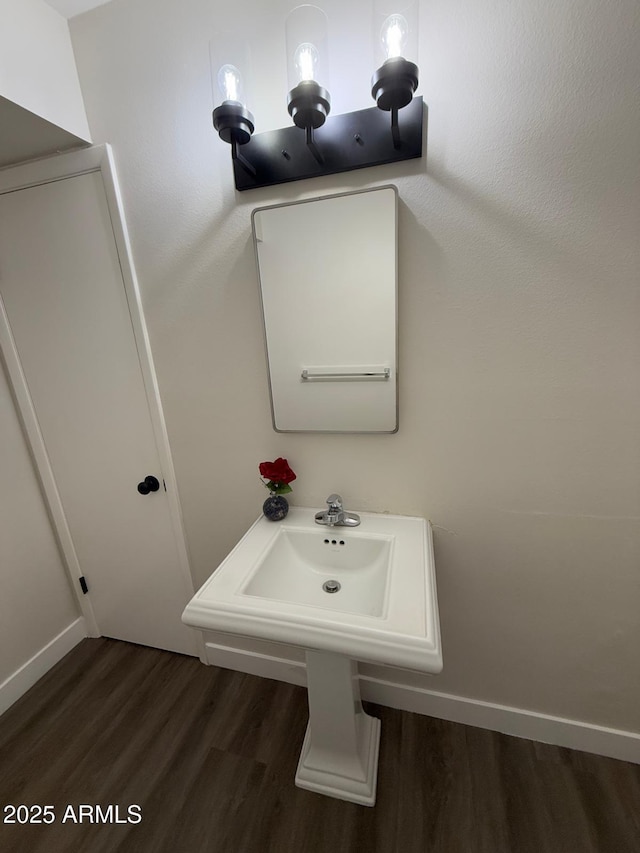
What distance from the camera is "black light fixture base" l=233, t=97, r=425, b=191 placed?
89 cm

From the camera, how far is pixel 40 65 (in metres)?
0.99

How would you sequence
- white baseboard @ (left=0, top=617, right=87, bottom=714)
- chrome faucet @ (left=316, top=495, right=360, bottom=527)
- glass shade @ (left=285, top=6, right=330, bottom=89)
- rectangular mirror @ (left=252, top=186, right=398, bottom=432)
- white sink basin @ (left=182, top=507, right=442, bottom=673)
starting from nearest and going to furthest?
white sink basin @ (left=182, top=507, right=442, bottom=673) < glass shade @ (left=285, top=6, right=330, bottom=89) < rectangular mirror @ (left=252, top=186, right=398, bottom=432) < chrome faucet @ (left=316, top=495, right=360, bottom=527) < white baseboard @ (left=0, top=617, right=87, bottom=714)

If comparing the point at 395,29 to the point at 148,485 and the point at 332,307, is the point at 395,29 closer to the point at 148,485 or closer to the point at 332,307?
the point at 332,307

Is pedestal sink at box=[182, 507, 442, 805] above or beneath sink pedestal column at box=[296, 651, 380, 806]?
above

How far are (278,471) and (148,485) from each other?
603 millimetres

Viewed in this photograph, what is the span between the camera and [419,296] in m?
1.00

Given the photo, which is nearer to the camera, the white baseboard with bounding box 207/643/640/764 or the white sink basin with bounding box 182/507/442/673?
A: the white sink basin with bounding box 182/507/442/673

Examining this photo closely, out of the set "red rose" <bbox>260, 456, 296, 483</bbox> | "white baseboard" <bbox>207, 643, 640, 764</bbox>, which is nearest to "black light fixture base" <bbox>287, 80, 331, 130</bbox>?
"red rose" <bbox>260, 456, 296, 483</bbox>

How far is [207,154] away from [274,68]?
0.93 feet

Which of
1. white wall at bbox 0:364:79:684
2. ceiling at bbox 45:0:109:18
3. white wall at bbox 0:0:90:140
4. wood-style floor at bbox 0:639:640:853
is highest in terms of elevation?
ceiling at bbox 45:0:109:18

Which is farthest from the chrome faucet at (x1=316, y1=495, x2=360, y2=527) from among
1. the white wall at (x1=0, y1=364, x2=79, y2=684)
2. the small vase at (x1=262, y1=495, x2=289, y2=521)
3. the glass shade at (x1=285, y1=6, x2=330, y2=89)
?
the white wall at (x1=0, y1=364, x2=79, y2=684)

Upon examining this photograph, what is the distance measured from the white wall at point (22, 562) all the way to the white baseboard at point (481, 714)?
3.08ft

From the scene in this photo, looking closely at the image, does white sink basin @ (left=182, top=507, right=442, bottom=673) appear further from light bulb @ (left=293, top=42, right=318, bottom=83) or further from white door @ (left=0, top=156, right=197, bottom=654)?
light bulb @ (left=293, top=42, right=318, bottom=83)

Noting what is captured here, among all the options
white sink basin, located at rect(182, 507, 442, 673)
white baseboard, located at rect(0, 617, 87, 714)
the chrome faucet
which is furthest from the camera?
white baseboard, located at rect(0, 617, 87, 714)
